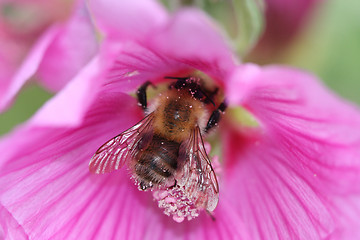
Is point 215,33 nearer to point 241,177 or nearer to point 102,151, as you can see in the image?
point 102,151

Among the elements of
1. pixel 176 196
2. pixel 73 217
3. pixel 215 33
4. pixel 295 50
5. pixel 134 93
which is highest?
pixel 295 50

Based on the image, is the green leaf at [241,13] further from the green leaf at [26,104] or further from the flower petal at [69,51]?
the green leaf at [26,104]

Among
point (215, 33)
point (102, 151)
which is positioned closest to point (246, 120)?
point (102, 151)

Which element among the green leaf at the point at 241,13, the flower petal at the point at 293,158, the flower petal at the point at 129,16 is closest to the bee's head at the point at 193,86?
the flower petal at the point at 293,158

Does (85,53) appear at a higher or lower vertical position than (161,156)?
higher

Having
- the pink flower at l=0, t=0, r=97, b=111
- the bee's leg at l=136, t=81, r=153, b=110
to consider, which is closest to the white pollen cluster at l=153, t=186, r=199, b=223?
the bee's leg at l=136, t=81, r=153, b=110

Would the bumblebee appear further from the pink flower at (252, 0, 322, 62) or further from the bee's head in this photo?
the pink flower at (252, 0, 322, 62)
